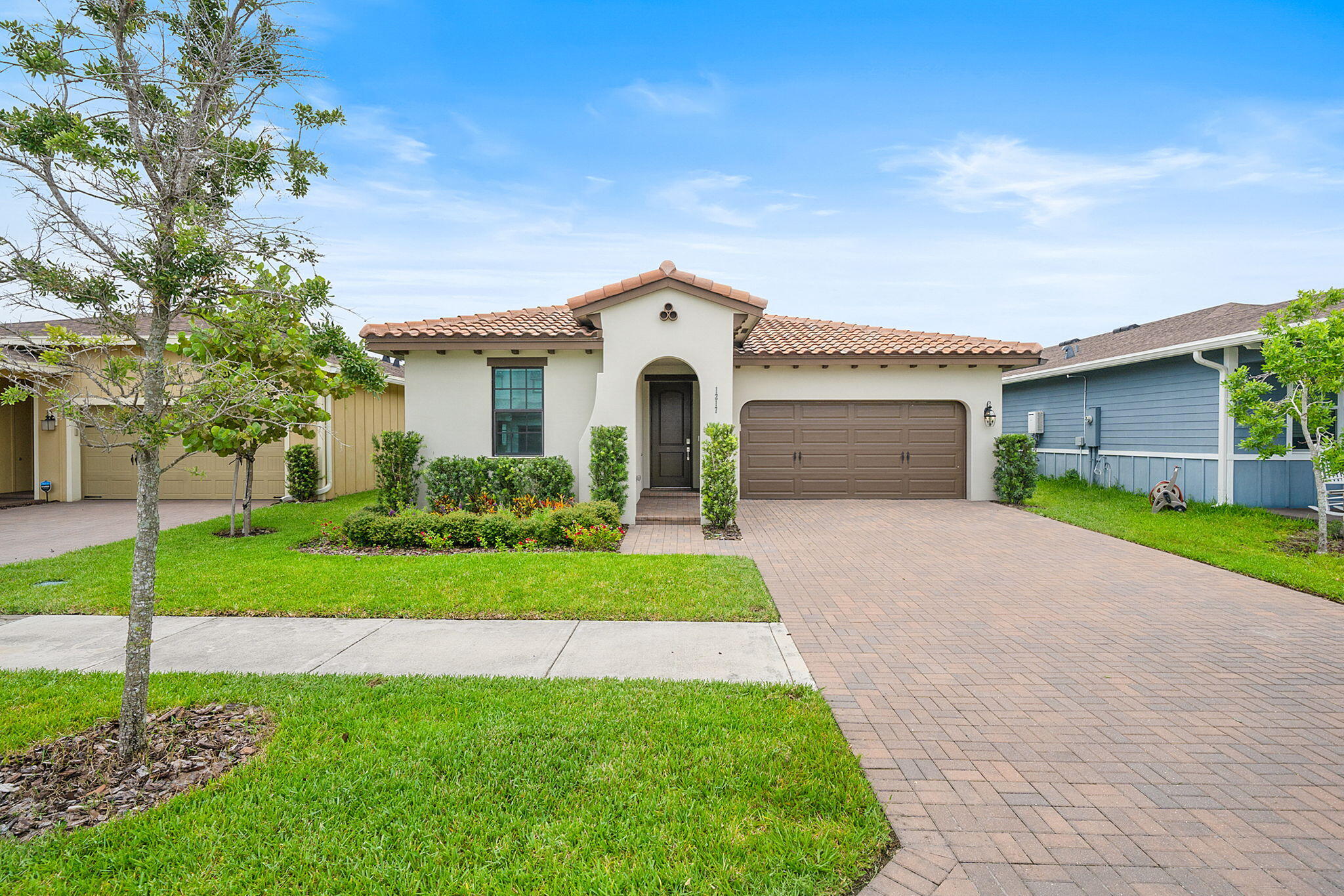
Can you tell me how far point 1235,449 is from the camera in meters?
11.8

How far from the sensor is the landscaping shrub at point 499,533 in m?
8.98

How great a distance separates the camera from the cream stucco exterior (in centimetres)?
1125

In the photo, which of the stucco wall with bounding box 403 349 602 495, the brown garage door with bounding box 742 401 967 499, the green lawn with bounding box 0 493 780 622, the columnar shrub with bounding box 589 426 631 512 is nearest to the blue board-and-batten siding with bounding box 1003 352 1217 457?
the brown garage door with bounding box 742 401 967 499

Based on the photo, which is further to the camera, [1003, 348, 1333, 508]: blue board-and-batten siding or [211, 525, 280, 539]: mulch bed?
[1003, 348, 1333, 508]: blue board-and-batten siding

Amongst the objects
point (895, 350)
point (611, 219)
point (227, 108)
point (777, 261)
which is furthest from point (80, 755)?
point (777, 261)

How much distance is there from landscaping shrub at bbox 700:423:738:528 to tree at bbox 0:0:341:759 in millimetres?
7615

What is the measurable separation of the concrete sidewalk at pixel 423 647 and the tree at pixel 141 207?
1.58m

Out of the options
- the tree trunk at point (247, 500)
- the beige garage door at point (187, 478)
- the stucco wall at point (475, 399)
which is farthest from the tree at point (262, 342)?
the beige garage door at point (187, 478)

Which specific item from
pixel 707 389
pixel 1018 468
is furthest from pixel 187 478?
pixel 1018 468

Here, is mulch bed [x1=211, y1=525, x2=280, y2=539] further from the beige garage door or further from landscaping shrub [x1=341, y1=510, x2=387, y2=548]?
the beige garage door

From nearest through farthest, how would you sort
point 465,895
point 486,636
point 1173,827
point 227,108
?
1. point 465,895
2. point 1173,827
3. point 227,108
4. point 486,636

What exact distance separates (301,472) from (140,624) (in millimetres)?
12386

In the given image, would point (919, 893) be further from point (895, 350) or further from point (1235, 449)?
point (1235, 449)

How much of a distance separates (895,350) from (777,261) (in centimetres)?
863
